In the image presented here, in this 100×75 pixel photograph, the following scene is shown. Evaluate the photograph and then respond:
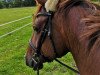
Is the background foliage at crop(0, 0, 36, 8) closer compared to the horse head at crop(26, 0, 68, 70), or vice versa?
the horse head at crop(26, 0, 68, 70)

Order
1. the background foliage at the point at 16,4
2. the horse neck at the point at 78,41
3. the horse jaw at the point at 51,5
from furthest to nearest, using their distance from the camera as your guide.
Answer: the background foliage at the point at 16,4, the horse jaw at the point at 51,5, the horse neck at the point at 78,41

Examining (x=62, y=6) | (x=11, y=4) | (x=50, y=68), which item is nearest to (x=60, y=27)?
(x=62, y=6)

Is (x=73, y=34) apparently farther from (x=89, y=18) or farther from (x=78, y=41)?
(x=89, y=18)

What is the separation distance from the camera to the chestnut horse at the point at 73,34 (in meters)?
2.55

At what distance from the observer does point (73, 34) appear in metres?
2.76

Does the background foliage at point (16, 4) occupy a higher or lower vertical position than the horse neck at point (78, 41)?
lower

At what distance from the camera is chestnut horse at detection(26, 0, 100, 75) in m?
2.55

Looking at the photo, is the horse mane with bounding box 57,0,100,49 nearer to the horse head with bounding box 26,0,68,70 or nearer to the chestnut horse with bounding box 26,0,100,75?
the chestnut horse with bounding box 26,0,100,75

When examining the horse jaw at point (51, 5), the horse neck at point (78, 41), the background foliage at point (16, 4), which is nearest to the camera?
the horse neck at point (78, 41)

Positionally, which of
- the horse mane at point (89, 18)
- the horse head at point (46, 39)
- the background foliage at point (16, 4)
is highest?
the horse mane at point (89, 18)

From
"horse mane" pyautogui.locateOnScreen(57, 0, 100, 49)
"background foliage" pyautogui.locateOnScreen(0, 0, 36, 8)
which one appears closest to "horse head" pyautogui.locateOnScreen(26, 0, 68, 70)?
"horse mane" pyautogui.locateOnScreen(57, 0, 100, 49)

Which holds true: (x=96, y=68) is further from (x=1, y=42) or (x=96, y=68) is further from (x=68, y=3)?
(x=1, y=42)

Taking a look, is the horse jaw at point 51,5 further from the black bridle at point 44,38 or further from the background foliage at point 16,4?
the background foliage at point 16,4

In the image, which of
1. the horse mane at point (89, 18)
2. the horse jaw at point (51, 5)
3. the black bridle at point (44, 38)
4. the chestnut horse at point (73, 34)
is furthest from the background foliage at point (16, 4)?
the horse mane at point (89, 18)
